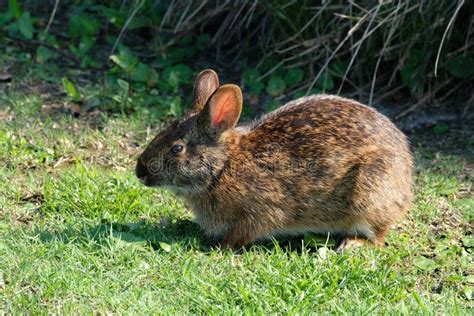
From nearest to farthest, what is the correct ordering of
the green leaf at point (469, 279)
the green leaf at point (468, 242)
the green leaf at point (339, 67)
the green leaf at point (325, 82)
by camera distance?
the green leaf at point (469, 279)
the green leaf at point (468, 242)
the green leaf at point (325, 82)
the green leaf at point (339, 67)

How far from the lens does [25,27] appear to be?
25.2ft

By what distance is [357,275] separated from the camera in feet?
14.5

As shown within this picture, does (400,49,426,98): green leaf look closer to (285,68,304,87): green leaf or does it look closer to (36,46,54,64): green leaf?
(285,68,304,87): green leaf

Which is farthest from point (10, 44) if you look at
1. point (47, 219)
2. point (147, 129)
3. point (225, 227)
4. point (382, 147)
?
point (382, 147)

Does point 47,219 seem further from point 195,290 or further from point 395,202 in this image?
point 395,202

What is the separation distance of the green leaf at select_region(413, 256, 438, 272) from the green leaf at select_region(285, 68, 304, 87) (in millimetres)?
2561

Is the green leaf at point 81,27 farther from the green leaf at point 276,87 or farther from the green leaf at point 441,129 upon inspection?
the green leaf at point 441,129

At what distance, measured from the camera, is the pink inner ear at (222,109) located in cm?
483

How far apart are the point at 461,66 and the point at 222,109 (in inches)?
104

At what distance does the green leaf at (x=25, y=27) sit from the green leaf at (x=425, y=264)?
450 centimetres

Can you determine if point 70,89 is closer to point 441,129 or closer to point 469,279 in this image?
point 441,129

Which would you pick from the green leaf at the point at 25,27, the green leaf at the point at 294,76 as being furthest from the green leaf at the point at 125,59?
the green leaf at the point at 294,76

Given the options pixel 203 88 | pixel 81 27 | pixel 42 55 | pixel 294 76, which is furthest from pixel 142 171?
pixel 81 27

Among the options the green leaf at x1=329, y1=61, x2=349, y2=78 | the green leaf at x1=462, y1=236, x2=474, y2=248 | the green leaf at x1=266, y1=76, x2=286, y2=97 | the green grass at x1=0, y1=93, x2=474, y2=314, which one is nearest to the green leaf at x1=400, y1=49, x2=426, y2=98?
the green leaf at x1=329, y1=61, x2=349, y2=78
